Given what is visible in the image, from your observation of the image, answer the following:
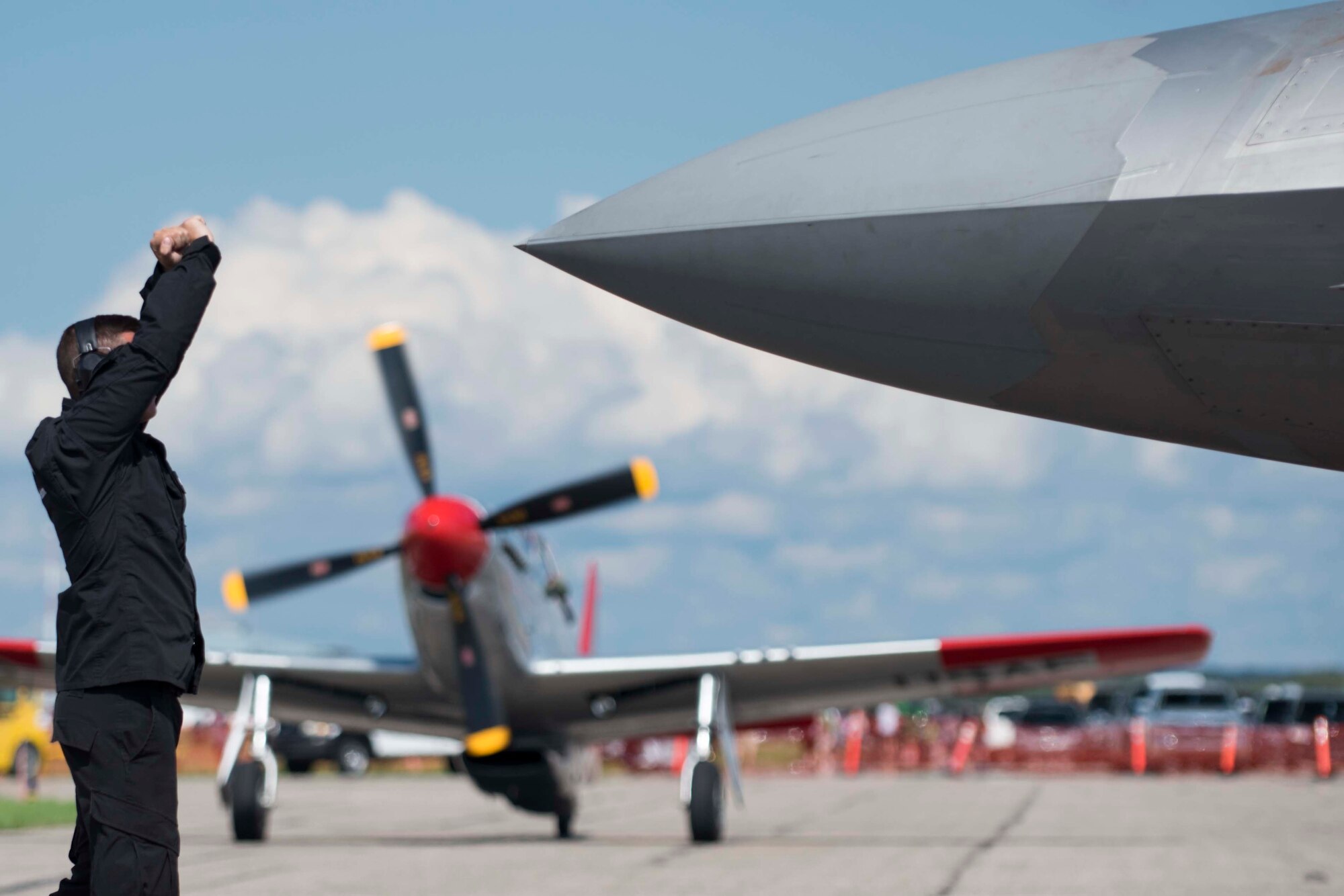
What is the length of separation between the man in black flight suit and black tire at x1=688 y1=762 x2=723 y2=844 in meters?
9.56

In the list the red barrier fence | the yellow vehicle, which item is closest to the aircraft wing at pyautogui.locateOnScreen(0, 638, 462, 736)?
the yellow vehicle

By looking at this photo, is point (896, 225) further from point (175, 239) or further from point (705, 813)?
point (705, 813)

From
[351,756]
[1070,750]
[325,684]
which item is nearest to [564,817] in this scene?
[325,684]

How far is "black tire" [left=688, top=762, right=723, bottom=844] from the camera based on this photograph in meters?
12.8

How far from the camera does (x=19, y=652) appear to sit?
14.4 meters

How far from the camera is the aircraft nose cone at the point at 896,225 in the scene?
12.1 feet

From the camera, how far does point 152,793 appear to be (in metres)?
3.43

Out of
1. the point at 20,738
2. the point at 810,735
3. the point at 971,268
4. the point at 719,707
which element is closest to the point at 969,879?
the point at 719,707

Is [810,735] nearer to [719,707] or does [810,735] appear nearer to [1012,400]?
[719,707]

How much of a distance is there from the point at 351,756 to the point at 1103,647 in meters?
21.3

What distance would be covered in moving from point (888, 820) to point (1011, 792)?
22.6ft

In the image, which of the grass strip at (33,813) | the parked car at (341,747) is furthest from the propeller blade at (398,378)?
the parked car at (341,747)

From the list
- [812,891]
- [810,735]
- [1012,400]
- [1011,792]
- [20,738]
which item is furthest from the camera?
[810,735]

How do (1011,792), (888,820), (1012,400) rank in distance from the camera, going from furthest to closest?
(1011,792), (888,820), (1012,400)
